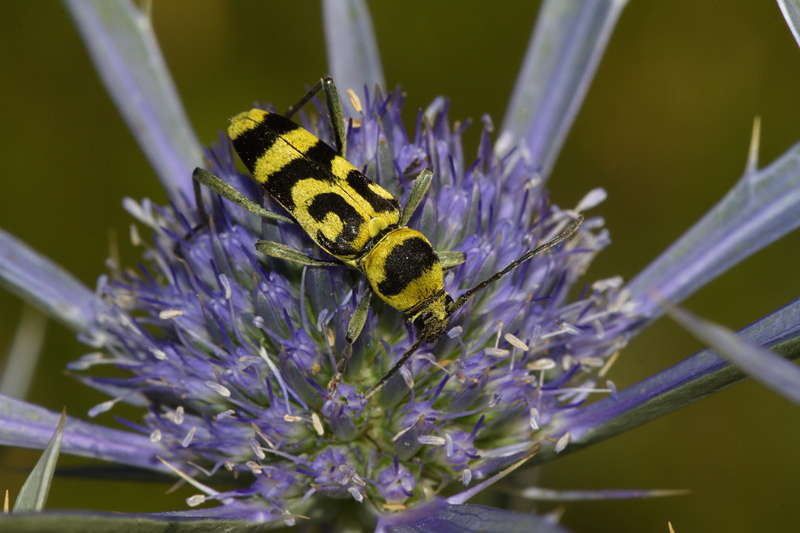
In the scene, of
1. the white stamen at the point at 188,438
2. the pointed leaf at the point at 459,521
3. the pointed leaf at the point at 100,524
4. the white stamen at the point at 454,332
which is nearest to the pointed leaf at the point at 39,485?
the pointed leaf at the point at 100,524

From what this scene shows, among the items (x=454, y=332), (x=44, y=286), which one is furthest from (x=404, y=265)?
(x=44, y=286)

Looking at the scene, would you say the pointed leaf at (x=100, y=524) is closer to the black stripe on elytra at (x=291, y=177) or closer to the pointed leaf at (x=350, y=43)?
the black stripe on elytra at (x=291, y=177)

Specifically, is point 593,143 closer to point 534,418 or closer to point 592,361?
point 592,361

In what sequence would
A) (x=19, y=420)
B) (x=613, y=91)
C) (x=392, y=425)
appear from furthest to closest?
(x=613, y=91)
(x=19, y=420)
(x=392, y=425)

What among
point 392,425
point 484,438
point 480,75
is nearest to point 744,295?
point 480,75

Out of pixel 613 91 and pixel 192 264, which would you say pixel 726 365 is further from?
pixel 613 91

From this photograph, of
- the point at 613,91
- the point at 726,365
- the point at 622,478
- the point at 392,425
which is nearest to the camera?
the point at 726,365

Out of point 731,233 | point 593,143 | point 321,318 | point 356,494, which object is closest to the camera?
point 356,494
